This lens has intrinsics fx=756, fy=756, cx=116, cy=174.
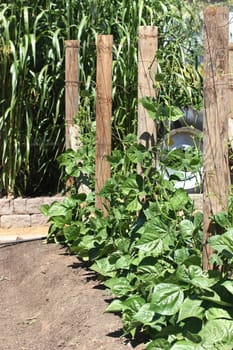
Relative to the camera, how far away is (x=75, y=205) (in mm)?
5922

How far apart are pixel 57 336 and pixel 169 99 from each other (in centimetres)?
151

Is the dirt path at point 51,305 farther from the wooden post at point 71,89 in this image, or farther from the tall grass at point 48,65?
the tall grass at point 48,65

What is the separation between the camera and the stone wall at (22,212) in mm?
7680

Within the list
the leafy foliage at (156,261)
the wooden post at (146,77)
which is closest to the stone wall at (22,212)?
the leafy foliage at (156,261)

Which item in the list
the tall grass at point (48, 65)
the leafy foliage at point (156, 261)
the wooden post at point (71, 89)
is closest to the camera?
the leafy foliage at point (156, 261)

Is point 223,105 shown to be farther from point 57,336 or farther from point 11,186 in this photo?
point 11,186

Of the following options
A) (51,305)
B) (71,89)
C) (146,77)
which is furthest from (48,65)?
(51,305)

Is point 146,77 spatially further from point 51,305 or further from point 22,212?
point 22,212

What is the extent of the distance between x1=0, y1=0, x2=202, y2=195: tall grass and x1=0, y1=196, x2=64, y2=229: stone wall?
0.18 metres

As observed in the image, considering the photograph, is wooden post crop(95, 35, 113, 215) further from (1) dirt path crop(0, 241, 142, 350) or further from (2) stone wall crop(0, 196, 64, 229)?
(2) stone wall crop(0, 196, 64, 229)

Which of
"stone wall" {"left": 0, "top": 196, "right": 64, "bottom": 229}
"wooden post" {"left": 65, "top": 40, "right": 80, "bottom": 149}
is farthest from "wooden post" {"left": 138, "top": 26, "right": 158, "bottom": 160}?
"stone wall" {"left": 0, "top": 196, "right": 64, "bottom": 229}

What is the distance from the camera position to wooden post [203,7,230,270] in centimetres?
346

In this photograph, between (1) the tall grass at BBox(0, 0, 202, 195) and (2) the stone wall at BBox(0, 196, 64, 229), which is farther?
(2) the stone wall at BBox(0, 196, 64, 229)

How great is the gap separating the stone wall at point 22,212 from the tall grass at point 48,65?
177mm
